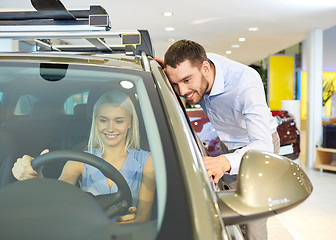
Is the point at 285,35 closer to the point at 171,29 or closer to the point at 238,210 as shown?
the point at 171,29

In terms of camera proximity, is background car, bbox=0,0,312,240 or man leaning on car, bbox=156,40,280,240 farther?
man leaning on car, bbox=156,40,280,240

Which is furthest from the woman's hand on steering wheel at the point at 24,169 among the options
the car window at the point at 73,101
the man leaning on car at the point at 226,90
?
the man leaning on car at the point at 226,90

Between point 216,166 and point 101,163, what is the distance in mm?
337

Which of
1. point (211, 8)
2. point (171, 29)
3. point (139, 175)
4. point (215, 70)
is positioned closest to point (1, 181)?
point (139, 175)

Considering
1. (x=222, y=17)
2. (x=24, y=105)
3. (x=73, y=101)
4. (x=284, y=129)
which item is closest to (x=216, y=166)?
(x=73, y=101)

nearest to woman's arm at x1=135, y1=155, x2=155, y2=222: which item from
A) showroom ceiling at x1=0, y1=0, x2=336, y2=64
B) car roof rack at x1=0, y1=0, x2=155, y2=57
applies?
car roof rack at x1=0, y1=0, x2=155, y2=57

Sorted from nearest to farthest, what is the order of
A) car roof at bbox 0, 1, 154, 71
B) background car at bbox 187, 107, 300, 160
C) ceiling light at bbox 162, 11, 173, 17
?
1. car roof at bbox 0, 1, 154, 71
2. background car at bbox 187, 107, 300, 160
3. ceiling light at bbox 162, 11, 173, 17

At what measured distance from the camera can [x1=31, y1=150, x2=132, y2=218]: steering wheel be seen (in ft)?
2.39

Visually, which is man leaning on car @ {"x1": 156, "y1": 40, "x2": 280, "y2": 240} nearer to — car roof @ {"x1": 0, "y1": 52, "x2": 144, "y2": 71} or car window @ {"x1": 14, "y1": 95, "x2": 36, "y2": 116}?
car roof @ {"x1": 0, "y1": 52, "x2": 144, "y2": 71}

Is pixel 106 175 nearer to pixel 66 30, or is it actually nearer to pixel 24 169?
pixel 24 169

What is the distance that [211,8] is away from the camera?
5027 mm

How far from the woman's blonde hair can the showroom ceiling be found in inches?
121

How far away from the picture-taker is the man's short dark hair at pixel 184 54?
1.43 m

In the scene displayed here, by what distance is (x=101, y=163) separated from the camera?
0.85m
